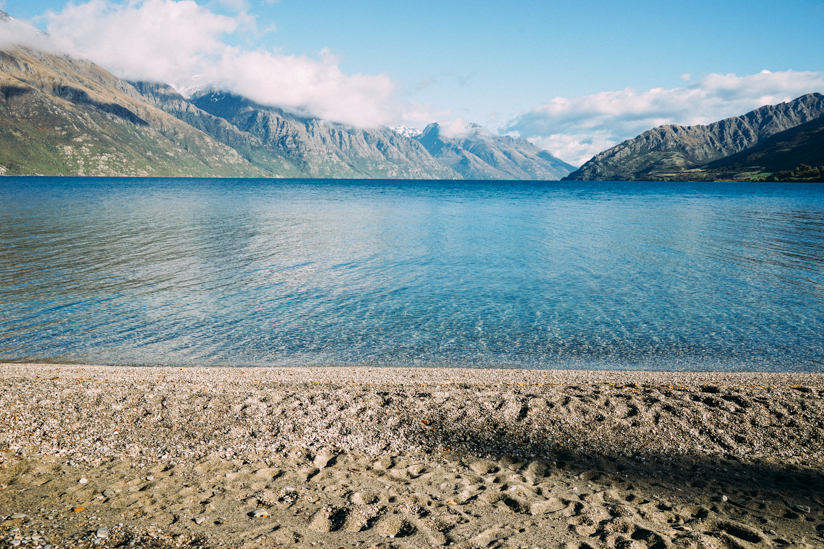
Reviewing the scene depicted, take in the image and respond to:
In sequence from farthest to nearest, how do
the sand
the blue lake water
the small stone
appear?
the blue lake water
the small stone
the sand

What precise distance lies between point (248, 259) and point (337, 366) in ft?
75.6

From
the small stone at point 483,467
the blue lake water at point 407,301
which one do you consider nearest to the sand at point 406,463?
the small stone at point 483,467

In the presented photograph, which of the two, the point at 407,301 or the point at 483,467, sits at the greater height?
the point at 483,467

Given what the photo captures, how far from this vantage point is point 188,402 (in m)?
11.9

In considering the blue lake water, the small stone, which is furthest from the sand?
the blue lake water

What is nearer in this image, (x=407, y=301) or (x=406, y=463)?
(x=406, y=463)

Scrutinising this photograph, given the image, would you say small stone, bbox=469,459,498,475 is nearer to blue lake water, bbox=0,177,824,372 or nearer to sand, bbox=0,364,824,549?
sand, bbox=0,364,824,549

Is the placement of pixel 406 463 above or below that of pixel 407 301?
above

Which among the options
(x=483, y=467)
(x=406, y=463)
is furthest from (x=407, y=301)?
(x=483, y=467)

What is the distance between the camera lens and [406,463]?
9469 millimetres

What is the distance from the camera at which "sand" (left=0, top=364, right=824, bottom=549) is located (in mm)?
7113

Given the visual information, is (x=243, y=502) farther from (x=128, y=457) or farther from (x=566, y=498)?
(x=566, y=498)

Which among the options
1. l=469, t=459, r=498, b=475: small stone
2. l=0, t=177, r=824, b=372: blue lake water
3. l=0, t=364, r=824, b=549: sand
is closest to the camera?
l=0, t=364, r=824, b=549: sand

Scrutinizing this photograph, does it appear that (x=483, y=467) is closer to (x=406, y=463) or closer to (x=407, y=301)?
(x=406, y=463)
